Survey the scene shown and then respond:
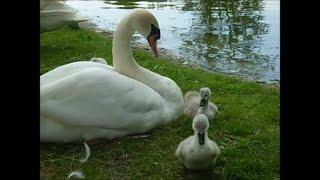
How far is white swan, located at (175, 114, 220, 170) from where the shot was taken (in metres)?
2.29

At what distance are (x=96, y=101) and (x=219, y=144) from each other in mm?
692

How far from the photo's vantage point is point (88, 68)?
9.10 ft

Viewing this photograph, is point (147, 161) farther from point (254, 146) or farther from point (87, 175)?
point (254, 146)

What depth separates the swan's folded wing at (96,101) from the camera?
2.53 metres

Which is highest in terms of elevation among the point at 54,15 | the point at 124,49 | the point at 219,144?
the point at 54,15

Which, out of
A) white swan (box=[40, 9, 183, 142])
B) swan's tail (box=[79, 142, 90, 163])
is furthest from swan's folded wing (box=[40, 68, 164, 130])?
swan's tail (box=[79, 142, 90, 163])

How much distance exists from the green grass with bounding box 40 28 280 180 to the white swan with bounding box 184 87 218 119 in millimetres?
53

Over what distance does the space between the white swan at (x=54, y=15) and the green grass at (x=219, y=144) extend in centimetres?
194

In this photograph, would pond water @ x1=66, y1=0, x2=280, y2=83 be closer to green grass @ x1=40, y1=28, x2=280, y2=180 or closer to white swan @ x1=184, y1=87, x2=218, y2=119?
green grass @ x1=40, y1=28, x2=280, y2=180

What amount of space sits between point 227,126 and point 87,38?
3416 mm

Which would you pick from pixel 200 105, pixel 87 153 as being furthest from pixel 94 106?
pixel 200 105

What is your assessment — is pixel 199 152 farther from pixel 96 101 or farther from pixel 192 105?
pixel 192 105

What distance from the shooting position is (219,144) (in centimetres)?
271
